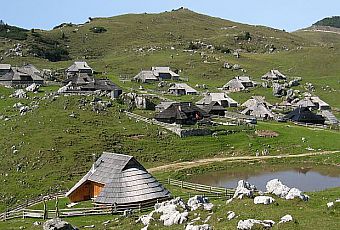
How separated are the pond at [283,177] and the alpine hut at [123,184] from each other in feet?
48.3

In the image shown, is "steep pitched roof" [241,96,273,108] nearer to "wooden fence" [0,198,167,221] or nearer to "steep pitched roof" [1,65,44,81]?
"steep pitched roof" [1,65,44,81]

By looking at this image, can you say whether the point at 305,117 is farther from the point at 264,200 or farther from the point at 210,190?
the point at 264,200

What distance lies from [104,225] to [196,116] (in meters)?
53.2

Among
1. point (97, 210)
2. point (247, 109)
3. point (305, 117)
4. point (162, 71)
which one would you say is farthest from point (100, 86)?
point (97, 210)

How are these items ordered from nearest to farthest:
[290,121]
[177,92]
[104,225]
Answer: [104,225]
[290,121]
[177,92]

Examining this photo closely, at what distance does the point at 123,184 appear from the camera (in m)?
44.4

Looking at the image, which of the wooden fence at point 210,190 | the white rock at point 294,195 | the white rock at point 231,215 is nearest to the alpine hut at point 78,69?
the wooden fence at point 210,190

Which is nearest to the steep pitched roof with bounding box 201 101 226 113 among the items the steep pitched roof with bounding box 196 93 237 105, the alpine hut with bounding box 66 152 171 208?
the steep pitched roof with bounding box 196 93 237 105

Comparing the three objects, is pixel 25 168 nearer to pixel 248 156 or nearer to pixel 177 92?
pixel 248 156

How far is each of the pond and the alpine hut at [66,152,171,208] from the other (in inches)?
579

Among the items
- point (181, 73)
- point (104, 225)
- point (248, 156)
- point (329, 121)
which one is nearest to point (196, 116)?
point (248, 156)

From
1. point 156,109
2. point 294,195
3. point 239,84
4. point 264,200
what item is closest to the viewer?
point 264,200

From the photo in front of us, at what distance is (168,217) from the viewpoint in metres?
32.6

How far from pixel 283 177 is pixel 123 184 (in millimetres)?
24444
